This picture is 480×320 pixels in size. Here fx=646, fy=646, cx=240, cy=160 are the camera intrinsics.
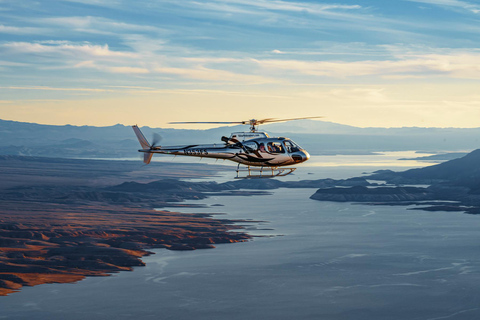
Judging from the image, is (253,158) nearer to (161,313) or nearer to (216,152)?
(216,152)

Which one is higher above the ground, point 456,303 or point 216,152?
point 216,152

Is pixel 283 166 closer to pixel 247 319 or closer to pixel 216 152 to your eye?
pixel 216 152

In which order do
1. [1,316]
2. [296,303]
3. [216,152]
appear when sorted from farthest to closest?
[296,303]
[1,316]
[216,152]

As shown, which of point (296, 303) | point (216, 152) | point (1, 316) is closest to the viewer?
point (216, 152)

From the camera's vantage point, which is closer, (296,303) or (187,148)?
(187,148)

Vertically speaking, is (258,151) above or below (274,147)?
below

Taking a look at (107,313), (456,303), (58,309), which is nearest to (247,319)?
(107,313)

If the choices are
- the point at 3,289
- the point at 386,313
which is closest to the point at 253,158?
the point at 386,313

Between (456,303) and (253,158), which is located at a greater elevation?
(253,158)

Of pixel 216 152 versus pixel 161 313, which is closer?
pixel 216 152
